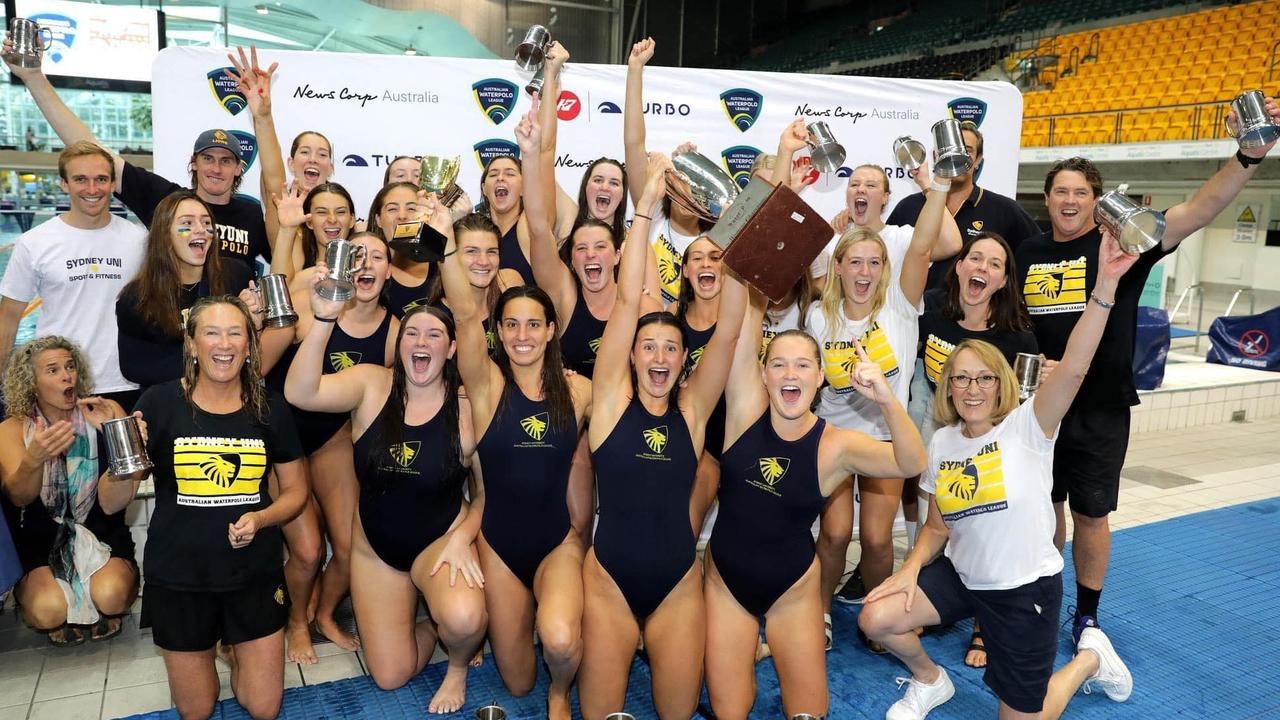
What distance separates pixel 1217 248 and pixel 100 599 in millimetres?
19286

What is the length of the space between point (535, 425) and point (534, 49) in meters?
1.85

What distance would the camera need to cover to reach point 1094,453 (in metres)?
4.10

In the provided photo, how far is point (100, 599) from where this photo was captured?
3863 millimetres

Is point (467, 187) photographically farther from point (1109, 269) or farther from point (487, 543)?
point (1109, 269)

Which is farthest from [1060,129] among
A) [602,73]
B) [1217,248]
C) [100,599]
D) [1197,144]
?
[100,599]

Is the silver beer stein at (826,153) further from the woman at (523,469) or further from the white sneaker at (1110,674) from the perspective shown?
the white sneaker at (1110,674)

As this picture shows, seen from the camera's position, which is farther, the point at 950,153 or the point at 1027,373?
the point at 950,153

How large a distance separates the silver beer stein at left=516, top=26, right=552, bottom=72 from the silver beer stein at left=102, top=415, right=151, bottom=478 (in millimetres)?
2341

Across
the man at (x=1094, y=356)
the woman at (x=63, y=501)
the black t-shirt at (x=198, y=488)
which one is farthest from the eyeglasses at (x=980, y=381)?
the woman at (x=63, y=501)

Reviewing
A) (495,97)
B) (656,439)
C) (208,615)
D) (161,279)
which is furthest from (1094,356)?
(161,279)

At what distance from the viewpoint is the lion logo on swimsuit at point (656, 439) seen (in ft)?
11.1

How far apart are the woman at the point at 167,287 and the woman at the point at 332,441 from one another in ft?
1.31

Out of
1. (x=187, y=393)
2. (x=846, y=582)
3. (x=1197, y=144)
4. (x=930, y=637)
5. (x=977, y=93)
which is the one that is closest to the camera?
(x=187, y=393)

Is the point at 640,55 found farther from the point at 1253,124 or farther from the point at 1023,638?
the point at 1023,638
